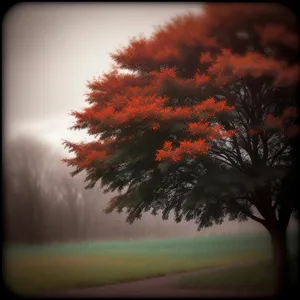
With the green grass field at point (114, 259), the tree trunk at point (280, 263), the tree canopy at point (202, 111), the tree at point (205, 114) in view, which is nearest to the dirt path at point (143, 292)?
the green grass field at point (114, 259)

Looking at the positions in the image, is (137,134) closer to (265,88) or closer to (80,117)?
(80,117)

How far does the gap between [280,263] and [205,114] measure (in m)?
4.90

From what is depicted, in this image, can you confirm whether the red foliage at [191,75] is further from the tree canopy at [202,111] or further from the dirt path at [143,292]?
the dirt path at [143,292]

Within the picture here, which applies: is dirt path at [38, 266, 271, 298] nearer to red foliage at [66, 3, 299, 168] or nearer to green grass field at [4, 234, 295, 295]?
green grass field at [4, 234, 295, 295]

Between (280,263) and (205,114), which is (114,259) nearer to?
(280,263)

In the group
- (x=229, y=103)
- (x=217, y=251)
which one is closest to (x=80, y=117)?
(x=229, y=103)

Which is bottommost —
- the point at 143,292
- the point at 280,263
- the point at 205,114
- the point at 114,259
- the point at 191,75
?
the point at 114,259

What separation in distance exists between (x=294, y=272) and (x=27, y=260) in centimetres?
883

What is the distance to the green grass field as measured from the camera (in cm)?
1091

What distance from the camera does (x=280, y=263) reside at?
406 inches

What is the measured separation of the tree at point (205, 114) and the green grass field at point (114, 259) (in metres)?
2.83

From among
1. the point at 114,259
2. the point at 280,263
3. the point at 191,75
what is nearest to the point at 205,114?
the point at 191,75

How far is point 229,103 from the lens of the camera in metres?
10.4

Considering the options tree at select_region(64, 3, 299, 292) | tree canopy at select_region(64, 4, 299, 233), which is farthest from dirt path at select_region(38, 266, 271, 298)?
tree canopy at select_region(64, 4, 299, 233)
